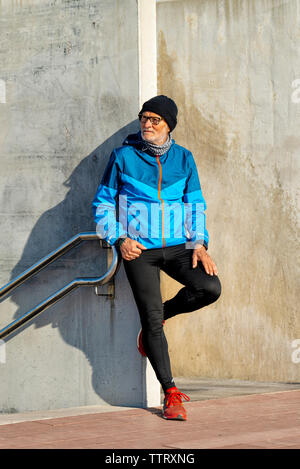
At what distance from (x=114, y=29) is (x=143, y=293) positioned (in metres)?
1.82

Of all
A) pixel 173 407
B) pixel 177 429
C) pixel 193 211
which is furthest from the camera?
pixel 193 211

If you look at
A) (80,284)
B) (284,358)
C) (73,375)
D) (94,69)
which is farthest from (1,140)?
(284,358)

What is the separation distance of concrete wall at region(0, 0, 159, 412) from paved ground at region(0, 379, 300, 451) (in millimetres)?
431

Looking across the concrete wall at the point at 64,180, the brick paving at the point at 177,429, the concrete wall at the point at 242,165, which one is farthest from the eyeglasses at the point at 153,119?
the concrete wall at the point at 242,165

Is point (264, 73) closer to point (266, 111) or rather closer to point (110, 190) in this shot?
point (266, 111)

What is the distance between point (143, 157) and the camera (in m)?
5.19

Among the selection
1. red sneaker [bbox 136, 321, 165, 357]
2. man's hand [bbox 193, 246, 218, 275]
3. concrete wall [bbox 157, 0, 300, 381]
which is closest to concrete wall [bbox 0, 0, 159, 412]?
red sneaker [bbox 136, 321, 165, 357]

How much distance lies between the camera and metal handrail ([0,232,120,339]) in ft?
17.7

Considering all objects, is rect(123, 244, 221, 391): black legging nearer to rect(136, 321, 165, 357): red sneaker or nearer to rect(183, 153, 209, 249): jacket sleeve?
rect(183, 153, 209, 249): jacket sleeve

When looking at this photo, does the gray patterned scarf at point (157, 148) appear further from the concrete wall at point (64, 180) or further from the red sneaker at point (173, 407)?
the red sneaker at point (173, 407)

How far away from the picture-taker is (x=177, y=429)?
4.51 metres

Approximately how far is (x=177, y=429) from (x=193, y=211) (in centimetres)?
143

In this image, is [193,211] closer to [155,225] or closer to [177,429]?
[155,225]

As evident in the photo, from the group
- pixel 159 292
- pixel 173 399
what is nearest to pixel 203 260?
pixel 159 292
